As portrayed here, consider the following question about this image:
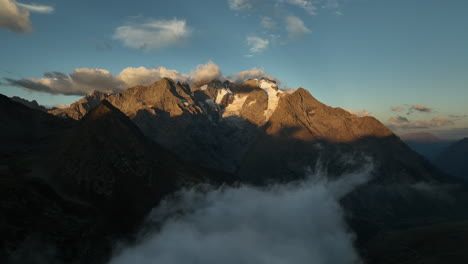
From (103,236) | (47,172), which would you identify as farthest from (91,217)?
(47,172)

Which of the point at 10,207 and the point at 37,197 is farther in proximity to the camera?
the point at 37,197

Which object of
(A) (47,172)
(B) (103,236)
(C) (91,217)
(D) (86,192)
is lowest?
(B) (103,236)

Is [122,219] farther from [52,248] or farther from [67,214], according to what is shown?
[52,248]

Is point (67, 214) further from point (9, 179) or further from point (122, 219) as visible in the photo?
point (122, 219)

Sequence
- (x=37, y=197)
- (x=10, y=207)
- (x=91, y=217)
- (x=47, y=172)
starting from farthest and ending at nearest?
1. (x=47, y=172)
2. (x=91, y=217)
3. (x=37, y=197)
4. (x=10, y=207)

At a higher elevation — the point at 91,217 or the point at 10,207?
the point at 10,207

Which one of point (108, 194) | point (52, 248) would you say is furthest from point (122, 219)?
point (52, 248)

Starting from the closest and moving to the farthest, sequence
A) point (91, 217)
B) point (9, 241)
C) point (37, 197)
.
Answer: point (9, 241) → point (37, 197) → point (91, 217)

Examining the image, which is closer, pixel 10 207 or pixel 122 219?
pixel 10 207

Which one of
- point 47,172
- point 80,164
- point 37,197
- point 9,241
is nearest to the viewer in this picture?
point 9,241
